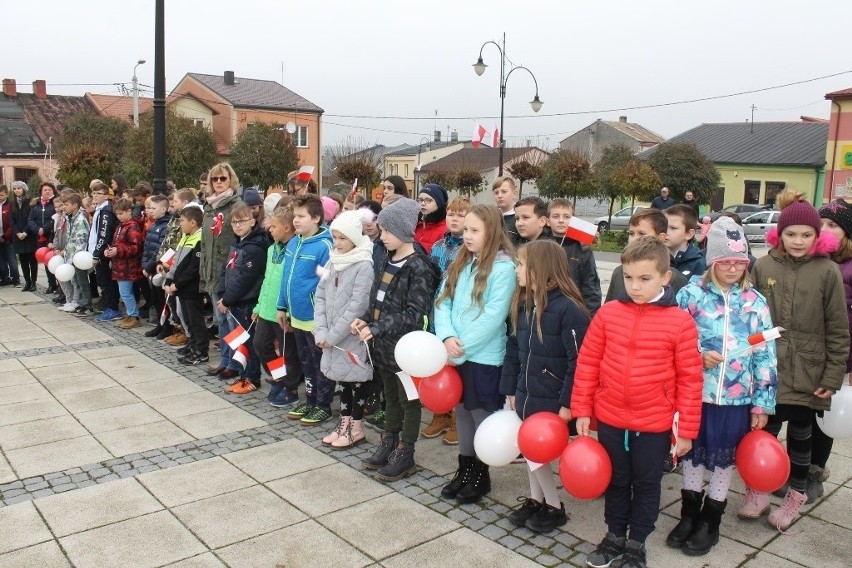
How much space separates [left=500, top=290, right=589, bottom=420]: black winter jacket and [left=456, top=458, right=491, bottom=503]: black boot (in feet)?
2.21

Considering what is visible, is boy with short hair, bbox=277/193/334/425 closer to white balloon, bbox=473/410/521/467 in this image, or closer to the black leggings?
the black leggings

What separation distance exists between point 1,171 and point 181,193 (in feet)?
147

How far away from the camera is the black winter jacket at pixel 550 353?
3.72 meters

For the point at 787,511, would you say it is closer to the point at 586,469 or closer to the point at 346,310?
the point at 586,469

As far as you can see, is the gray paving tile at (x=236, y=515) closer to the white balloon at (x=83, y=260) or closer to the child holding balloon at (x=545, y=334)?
the child holding balloon at (x=545, y=334)

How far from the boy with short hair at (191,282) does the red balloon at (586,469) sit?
523cm

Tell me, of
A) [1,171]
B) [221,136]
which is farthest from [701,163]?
[1,171]

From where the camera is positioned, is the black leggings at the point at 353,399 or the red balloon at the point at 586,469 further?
the black leggings at the point at 353,399

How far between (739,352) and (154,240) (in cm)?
709

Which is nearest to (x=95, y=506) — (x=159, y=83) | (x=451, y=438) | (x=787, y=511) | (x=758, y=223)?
(x=451, y=438)

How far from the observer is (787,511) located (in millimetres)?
4051

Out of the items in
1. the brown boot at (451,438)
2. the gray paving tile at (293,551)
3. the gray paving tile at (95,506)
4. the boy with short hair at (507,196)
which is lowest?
the gray paving tile at (95,506)

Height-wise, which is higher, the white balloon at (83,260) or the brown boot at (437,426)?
the white balloon at (83,260)

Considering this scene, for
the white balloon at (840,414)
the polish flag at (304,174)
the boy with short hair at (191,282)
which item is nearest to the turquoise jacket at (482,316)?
the white balloon at (840,414)
